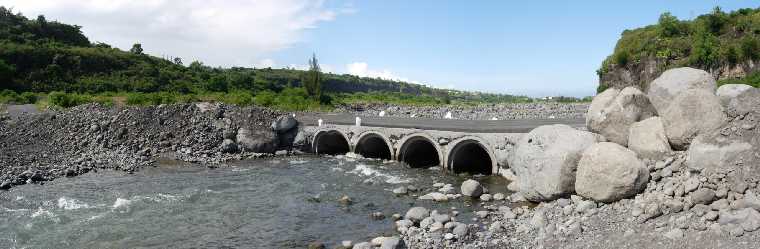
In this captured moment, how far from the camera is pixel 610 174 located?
669 inches

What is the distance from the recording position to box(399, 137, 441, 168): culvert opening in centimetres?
3262

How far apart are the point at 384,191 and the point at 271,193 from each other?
18.3 ft

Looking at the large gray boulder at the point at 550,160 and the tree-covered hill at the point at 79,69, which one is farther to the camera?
the tree-covered hill at the point at 79,69

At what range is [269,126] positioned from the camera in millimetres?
39531

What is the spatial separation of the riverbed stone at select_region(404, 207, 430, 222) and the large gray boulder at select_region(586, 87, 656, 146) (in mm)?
7682

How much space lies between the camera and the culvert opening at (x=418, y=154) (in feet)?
107

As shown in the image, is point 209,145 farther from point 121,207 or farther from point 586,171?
point 586,171

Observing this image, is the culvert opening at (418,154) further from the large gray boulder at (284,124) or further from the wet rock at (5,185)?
the wet rock at (5,185)

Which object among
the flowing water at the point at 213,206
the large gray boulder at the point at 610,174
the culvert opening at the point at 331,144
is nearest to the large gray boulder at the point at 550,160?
the large gray boulder at the point at 610,174

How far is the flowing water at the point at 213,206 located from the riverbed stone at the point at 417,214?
36.0 inches

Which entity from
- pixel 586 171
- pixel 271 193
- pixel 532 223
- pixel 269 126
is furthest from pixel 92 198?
pixel 586 171

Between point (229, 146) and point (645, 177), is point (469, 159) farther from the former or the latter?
point (229, 146)

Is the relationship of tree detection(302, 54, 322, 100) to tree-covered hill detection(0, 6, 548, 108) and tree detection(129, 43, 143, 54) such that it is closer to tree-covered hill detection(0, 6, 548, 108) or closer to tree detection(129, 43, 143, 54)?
tree-covered hill detection(0, 6, 548, 108)

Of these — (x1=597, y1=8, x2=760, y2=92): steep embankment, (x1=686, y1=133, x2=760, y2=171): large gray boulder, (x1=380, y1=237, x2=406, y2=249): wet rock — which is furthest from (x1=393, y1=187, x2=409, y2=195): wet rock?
(x1=597, y1=8, x2=760, y2=92): steep embankment
